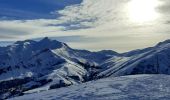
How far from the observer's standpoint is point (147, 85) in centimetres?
5288

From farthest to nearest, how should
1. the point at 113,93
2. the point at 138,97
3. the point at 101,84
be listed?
the point at 101,84 < the point at 113,93 < the point at 138,97

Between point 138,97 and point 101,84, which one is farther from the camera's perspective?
point 101,84

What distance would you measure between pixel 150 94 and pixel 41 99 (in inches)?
515

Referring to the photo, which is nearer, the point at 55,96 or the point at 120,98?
the point at 120,98

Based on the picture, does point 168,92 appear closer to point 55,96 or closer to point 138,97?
point 138,97

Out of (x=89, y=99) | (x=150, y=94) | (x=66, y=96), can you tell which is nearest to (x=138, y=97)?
(x=150, y=94)

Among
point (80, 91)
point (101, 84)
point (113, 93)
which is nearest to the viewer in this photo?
point (113, 93)

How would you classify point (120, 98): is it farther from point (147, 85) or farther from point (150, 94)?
point (147, 85)

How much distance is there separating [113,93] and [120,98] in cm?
312

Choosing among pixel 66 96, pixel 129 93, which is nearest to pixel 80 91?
pixel 66 96

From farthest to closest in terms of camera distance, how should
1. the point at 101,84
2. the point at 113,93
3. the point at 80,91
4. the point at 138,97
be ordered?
the point at 101,84 → the point at 80,91 → the point at 113,93 → the point at 138,97

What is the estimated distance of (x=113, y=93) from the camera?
4897cm

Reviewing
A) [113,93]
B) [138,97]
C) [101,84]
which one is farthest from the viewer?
[101,84]

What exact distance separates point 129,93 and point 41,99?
10.6 meters
